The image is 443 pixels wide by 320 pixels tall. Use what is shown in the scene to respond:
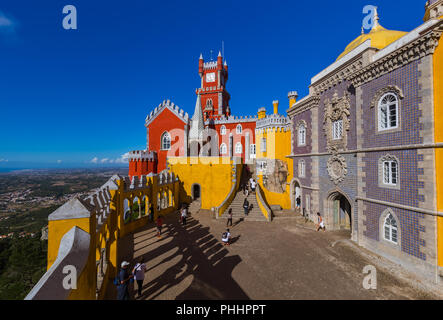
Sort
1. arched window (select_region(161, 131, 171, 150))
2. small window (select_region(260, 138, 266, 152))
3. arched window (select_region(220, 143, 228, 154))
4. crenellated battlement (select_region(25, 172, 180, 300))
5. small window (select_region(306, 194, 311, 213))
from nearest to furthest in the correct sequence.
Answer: crenellated battlement (select_region(25, 172, 180, 300))
small window (select_region(306, 194, 311, 213))
small window (select_region(260, 138, 266, 152))
arched window (select_region(161, 131, 171, 150))
arched window (select_region(220, 143, 228, 154))

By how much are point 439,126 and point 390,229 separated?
534cm

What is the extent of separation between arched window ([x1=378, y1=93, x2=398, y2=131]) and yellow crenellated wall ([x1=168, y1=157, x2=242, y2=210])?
12796 mm

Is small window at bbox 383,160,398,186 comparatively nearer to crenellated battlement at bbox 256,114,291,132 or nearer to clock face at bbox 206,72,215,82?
crenellated battlement at bbox 256,114,291,132

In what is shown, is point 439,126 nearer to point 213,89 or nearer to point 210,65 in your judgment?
point 213,89

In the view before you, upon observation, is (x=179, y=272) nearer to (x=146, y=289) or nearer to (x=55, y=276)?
(x=146, y=289)

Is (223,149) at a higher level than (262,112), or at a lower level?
lower

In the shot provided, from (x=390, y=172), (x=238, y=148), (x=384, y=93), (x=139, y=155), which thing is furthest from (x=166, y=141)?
(x=390, y=172)

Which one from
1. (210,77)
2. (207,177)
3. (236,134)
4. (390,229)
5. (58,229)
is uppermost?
(210,77)

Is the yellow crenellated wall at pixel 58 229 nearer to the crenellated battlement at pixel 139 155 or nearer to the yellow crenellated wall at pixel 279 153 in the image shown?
the yellow crenellated wall at pixel 279 153

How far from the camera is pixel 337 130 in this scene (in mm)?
14234

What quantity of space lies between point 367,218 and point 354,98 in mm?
7326

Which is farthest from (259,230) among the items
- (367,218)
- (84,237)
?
(84,237)

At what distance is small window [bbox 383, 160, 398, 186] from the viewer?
33.1 feet

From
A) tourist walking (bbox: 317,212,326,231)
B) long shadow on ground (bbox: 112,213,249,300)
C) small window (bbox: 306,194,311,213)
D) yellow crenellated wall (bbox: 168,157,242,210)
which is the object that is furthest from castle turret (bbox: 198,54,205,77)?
tourist walking (bbox: 317,212,326,231)
